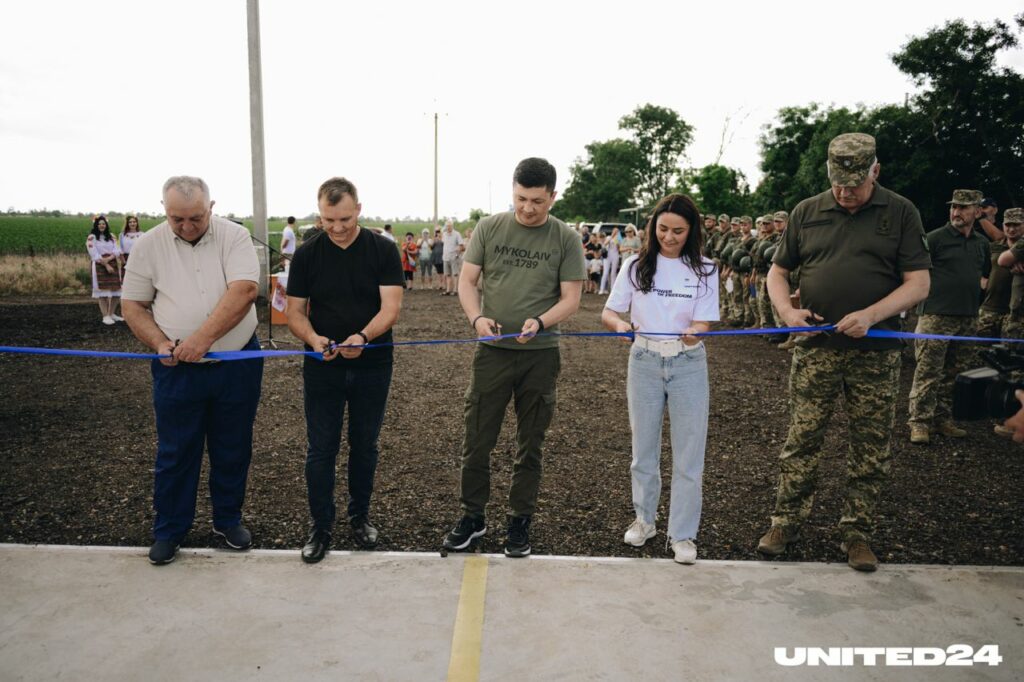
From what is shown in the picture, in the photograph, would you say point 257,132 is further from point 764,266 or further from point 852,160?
point 852,160

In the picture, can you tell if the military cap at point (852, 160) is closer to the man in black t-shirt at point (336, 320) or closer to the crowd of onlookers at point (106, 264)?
the man in black t-shirt at point (336, 320)

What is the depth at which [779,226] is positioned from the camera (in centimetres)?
1142

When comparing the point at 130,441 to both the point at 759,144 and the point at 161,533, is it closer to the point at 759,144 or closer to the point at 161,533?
the point at 161,533

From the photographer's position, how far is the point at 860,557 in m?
3.55

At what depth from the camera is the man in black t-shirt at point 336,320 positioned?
3656mm

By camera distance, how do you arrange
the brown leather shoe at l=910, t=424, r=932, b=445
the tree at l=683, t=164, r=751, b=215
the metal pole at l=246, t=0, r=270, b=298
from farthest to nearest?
the tree at l=683, t=164, r=751, b=215 < the metal pole at l=246, t=0, r=270, b=298 < the brown leather shoe at l=910, t=424, r=932, b=445

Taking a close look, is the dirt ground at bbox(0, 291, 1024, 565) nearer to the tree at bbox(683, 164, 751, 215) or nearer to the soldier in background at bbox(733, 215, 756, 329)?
the soldier in background at bbox(733, 215, 756, 329)

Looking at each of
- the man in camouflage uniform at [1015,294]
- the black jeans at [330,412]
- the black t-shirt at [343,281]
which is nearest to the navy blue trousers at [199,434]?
the black jeans at [330,412]

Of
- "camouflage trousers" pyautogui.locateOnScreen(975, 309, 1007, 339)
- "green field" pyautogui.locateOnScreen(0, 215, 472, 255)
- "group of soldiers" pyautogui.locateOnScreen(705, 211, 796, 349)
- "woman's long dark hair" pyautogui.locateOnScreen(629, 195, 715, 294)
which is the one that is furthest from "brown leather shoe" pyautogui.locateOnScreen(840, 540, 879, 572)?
"green field" pyautogui.locateOnScreen(0, 215, 472, 255)

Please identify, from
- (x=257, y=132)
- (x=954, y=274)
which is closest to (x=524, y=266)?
(x=954, y=274)

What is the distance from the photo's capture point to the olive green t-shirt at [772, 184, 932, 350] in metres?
3.58

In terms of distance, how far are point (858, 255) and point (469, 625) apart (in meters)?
2.72

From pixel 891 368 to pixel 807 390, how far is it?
432 millimetres

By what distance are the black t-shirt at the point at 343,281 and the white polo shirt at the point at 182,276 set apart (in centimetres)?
29
